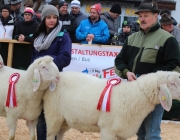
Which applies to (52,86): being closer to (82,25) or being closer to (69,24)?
(82,25)

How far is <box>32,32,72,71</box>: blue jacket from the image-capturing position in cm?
443

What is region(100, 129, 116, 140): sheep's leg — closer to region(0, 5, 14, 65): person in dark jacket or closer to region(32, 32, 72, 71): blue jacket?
region(32, 32, 72, 71): blue jacket

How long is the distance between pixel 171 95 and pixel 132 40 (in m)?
0.84

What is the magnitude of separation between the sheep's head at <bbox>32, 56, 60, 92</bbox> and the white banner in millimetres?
3242

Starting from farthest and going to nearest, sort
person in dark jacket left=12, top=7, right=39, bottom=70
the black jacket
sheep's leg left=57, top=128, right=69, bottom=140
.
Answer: the black jacket, person in dark jacket left=12, top=7, right=39, bottom=70, sheep's leg left=57, top=128, right=69, bottom=140

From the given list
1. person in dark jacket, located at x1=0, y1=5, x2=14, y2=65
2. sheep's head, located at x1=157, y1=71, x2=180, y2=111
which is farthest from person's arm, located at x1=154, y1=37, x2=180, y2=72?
person in dark jacket, located at x1=0, y1=5, x2=14, y2=65

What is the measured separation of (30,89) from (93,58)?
321cm

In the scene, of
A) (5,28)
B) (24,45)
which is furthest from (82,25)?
(5,28)

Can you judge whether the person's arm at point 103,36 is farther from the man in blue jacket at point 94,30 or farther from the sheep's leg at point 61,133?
the sheep's leg at point 61,133

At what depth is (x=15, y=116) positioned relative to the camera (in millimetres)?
4543

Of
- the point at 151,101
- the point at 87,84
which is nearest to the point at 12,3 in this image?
the point at 87,84

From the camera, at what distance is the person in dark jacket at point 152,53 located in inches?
150

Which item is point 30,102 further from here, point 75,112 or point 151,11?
point 151,11

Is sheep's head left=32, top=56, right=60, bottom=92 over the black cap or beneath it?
beneath
